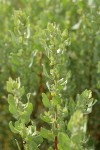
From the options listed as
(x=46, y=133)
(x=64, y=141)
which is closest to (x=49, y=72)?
(x=46, y=133)

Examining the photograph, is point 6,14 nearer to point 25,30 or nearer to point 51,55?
point 25,30

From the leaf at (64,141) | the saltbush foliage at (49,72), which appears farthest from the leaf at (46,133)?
the leaf at (64,141)

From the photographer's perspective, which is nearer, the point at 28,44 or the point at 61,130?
the point at 61,130

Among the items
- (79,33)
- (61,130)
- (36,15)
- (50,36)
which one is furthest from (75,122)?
(36,15)

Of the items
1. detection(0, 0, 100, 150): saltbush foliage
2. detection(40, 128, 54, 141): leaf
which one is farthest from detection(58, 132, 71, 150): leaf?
detection(40, 128, 54, 141): leaf

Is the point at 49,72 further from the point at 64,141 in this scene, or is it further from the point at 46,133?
the point at 64,141

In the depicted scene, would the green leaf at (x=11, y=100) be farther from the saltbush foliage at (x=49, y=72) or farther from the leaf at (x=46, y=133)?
the leaf at (x=46, y=133)

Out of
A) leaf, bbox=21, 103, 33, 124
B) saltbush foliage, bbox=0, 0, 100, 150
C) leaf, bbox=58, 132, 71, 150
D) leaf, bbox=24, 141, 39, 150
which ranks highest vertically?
saltbush foliage, bbox=0, 0, 100, 150

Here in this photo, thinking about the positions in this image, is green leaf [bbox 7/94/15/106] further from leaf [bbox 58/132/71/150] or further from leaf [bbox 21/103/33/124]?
leaf [bbox 58/132/71/150]
